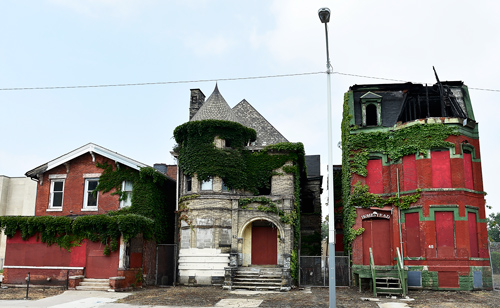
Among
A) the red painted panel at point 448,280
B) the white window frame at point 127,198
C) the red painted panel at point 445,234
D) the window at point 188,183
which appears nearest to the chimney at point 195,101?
the window at point 188,183

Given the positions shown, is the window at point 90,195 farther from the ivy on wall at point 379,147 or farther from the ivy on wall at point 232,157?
the ivy on wall at point 379,147

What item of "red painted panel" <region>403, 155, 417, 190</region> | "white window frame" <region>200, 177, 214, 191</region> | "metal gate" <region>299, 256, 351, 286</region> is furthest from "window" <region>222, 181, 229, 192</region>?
"red painted panel" <region>403, 155, 417, 190</region>

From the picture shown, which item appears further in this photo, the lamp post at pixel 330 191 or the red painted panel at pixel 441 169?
the red painted panel at pixel 441 169

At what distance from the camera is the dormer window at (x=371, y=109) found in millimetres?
27812

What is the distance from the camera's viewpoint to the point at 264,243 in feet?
89.7

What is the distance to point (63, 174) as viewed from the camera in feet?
93.9

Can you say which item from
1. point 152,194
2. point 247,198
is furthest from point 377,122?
point 152,194

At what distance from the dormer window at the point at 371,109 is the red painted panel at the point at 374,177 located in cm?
244

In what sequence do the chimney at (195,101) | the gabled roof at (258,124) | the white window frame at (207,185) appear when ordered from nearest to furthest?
the white window frame at (207,185)
the chimney at (195,101)
the gabled roof at (258,124)

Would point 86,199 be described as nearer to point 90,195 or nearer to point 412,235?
point 90,195

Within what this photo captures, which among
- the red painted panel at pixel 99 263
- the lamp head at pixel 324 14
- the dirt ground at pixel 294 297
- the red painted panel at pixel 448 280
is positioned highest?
the lamp head at pixel 324 14

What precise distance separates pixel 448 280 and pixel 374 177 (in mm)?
6752

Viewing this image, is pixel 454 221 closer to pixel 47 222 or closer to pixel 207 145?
pixel 207 145

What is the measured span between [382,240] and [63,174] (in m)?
19.7
